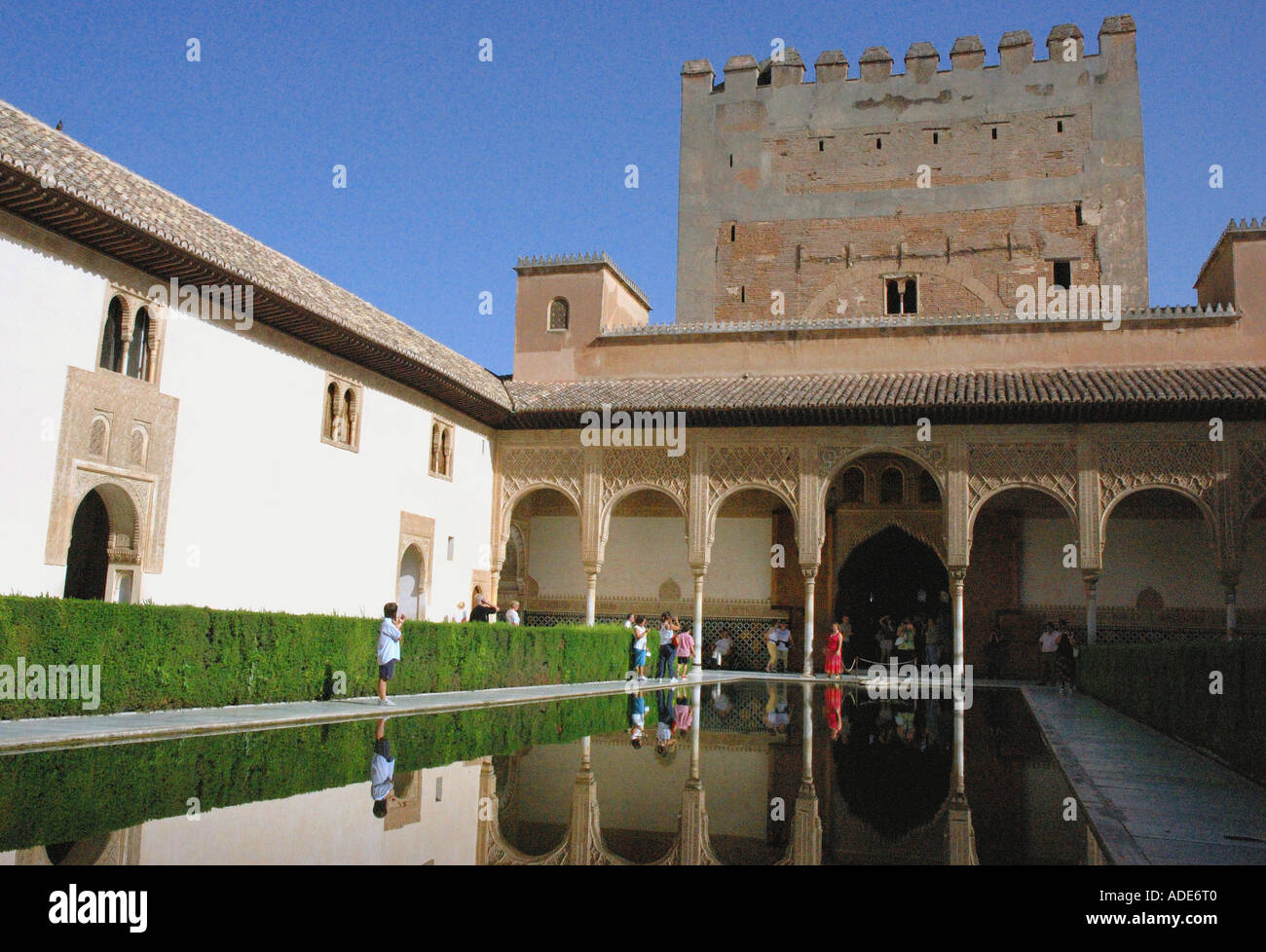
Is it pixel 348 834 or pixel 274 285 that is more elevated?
pixel 274 285

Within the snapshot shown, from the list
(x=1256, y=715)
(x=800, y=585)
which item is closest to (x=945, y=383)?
(x=800, y=585)

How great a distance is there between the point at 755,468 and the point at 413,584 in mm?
6300

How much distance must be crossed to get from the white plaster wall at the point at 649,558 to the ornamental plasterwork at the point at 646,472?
8.67ft

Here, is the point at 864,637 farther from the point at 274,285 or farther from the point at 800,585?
the point at 274,285

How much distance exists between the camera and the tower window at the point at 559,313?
75.7 feet

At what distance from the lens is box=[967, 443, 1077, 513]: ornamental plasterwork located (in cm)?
1848

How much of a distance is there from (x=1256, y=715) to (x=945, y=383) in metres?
12.6

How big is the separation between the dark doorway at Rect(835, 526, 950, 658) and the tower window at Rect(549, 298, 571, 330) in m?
7.53

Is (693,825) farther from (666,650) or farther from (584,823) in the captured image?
(666,650)

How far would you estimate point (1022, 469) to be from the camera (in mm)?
18688

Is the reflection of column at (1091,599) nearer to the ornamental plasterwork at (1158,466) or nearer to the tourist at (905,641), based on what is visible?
the ornamental plasterwork at (1158,466)

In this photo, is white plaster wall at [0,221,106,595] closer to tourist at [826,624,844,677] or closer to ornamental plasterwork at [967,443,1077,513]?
tourist at [826,624,844,677]

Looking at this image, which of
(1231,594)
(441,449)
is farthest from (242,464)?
(1231,594)

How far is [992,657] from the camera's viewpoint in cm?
2045
